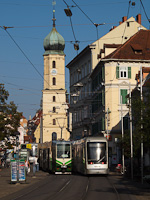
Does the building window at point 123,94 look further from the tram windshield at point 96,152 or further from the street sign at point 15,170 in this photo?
the street sign at point 15,170

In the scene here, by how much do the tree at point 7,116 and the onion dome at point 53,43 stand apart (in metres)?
74.0

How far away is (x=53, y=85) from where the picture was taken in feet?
425

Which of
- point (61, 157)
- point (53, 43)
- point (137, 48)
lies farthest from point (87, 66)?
point (53, 43)

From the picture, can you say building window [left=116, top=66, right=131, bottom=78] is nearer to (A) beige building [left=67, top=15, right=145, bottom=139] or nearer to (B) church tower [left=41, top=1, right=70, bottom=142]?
(A) beige building [left=67, top=15, right=145, bottom=139]

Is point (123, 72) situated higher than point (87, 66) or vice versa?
point (87, 66)

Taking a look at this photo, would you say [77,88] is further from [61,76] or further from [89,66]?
[61,76]

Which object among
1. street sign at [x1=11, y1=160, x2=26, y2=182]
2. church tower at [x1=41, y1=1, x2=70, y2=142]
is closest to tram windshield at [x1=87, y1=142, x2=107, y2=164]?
street sign at [x1=11, y1=160, x2=26, y2=182]

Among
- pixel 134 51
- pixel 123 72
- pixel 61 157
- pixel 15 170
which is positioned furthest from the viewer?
pixel 134 51

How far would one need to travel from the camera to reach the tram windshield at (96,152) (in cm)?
A: 3656

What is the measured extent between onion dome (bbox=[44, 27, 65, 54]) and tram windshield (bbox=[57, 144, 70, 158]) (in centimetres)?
8860

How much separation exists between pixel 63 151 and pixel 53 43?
297 feet

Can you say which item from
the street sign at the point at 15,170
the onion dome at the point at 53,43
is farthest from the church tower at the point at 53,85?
the street sign at the point at 15,170

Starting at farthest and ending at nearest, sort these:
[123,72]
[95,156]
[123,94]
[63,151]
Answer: [123,72], [123,94], [63,151], [95,156]

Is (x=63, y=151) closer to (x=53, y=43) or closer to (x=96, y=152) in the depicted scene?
(x=96, y=152)
